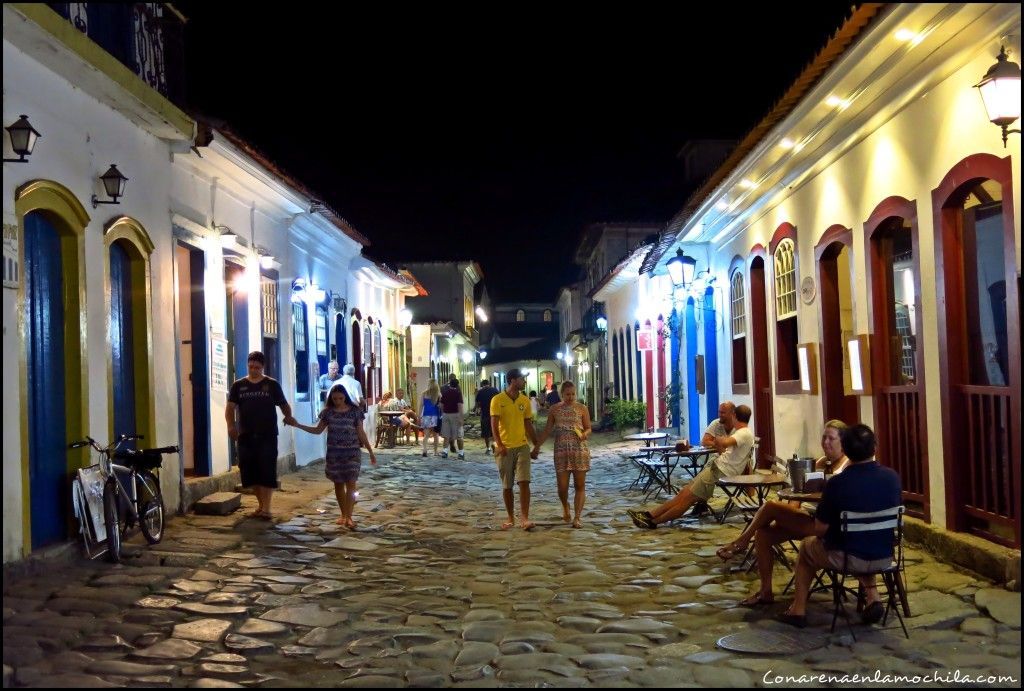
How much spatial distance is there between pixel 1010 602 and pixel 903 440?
268 cm

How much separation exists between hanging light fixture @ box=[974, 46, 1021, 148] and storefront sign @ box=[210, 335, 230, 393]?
8534mm

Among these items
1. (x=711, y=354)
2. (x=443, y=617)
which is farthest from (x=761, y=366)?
(x=443, y=617)

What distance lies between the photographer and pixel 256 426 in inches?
375

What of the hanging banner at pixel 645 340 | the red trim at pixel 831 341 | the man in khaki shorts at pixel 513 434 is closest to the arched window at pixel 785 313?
the red trim at pixel 831 341

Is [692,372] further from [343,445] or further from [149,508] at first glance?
[149,508]

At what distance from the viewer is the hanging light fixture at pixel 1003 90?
567 cm

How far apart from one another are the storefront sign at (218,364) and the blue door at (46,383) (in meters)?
3.51

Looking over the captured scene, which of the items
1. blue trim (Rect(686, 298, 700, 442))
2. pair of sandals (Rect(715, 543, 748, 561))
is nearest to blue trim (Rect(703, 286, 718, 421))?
blue trim (Rect(686, 298, 700, 442))

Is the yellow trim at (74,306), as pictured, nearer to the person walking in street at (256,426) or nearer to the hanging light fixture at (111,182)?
the hanging light fixture at (111,182)

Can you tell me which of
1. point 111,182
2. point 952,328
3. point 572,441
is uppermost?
point 111,182

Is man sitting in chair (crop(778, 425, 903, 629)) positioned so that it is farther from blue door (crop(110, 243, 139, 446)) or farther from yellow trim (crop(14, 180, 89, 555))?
blue door (crop(110, 243, 139, 446))

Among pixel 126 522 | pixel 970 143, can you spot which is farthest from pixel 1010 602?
pixel 126 522

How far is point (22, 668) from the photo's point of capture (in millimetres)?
4797

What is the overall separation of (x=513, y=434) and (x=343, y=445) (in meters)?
Result: 1.76
